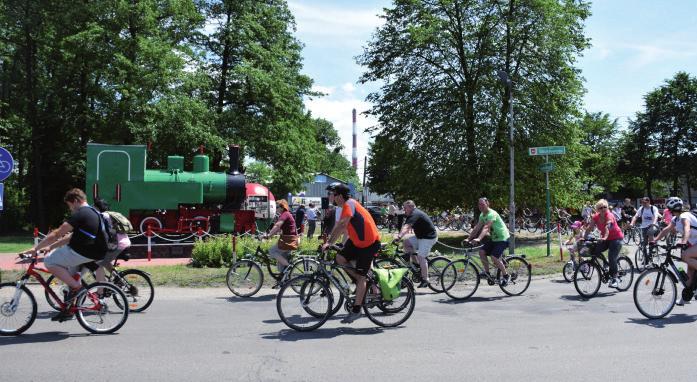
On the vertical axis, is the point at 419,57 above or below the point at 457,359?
above

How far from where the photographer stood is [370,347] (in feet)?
21.3

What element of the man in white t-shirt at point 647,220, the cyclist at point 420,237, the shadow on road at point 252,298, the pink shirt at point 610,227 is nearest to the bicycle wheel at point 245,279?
the shadow on road at point 252,298

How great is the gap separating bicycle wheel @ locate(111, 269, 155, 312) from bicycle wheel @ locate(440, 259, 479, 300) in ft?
16.1

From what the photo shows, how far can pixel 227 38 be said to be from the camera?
32.2 m

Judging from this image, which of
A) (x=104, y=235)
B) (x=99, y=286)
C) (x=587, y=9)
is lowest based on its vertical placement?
(x=99, y=286)

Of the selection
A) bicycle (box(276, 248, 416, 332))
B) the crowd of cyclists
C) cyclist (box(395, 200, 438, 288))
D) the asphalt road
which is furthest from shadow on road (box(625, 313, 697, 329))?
cyclist (box(395, 200, 438, 288))

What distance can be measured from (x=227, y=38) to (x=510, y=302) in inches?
1038

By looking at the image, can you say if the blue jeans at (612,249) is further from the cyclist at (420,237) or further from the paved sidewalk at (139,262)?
the paved sidewalk at (139,262)

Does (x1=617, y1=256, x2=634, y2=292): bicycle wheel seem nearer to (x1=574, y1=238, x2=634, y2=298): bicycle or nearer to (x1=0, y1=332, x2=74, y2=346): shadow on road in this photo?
(x1=574, y1=238, x2=634, y2=298): bicycle

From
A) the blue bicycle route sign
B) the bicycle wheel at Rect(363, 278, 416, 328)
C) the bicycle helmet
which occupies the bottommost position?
the bicycle wheel at Rect(363, 278, 416, 328)

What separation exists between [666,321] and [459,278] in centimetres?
327

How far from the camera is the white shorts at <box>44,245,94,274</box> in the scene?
6984 millimetres

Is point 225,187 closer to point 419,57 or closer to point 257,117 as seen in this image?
point 419,57

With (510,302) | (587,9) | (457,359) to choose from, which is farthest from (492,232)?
(587,9)
